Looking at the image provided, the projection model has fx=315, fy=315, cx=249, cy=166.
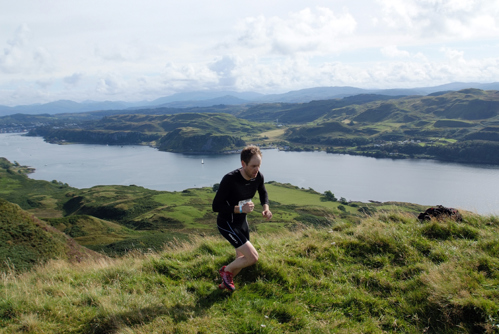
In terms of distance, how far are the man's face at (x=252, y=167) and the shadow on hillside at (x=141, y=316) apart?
7.40 ft

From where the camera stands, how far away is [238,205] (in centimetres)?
556

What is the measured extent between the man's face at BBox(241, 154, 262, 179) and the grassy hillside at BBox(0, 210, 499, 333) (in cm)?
191

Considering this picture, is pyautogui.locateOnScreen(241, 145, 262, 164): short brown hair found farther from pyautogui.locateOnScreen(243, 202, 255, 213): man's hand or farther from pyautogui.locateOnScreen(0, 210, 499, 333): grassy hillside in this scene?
pyautogui.locateOnScreen(0, 210, 499, 333): grassy hillside

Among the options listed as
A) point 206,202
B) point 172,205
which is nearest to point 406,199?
point 206,202

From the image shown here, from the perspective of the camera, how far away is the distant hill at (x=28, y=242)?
1352cm

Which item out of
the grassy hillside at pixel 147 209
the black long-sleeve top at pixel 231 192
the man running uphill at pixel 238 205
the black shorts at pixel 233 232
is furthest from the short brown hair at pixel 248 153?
the grassy hillside at pixel 147 209

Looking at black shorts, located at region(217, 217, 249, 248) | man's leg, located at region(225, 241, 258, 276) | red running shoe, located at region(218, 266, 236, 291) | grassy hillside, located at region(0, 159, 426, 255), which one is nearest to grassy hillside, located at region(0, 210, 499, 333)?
red running shoe, located at region(218, 266, 236, 291)

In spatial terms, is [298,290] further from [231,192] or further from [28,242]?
[28,242]

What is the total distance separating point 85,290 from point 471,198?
106414 mm

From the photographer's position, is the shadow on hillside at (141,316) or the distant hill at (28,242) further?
the distant hill at (28,242)

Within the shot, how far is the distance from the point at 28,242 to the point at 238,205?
14406 mm

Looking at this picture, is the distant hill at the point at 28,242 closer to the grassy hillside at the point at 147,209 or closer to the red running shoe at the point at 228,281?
the red running shoe at the point at 228,281

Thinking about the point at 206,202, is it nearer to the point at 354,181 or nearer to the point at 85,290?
the point at 354,181

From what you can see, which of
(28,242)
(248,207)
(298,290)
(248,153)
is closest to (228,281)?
(298,290)
